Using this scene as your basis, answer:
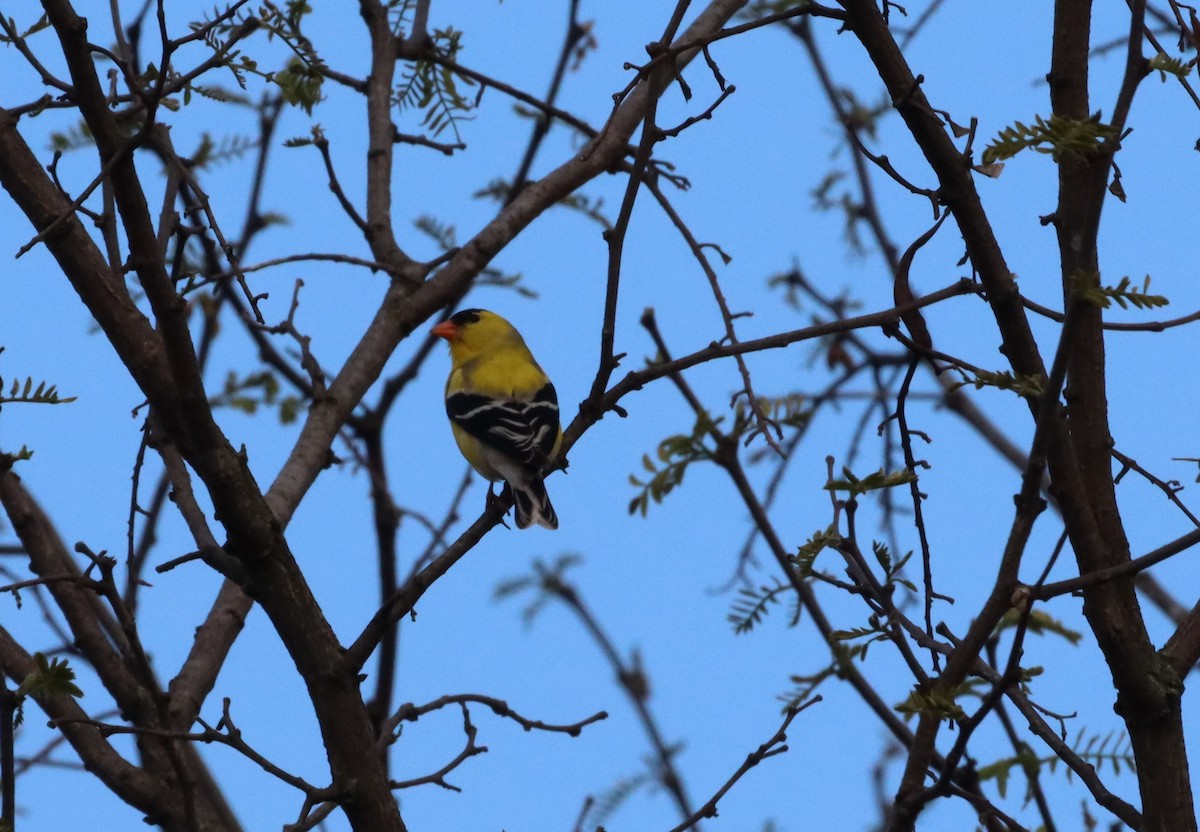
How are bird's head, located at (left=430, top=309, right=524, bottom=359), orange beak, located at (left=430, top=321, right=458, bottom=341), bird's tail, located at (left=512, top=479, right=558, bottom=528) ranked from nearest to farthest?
1. bird's tail, located at (left=512, top=479, right=558, bottom=528)
2. orange beak, located at (left=430, top=321, right=458, bottom=341)
3. bird's head, located at (left=430, top=309, right=524, bottom=359)

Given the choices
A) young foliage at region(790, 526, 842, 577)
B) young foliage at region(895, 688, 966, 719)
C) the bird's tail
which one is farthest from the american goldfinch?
young foliage at region(895, 688, 966, 719)

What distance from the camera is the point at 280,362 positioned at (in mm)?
5016

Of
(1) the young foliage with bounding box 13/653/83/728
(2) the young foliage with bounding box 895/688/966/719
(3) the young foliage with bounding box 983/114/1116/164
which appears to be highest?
(3) the young foliage with bounding box 983/114/1116/164

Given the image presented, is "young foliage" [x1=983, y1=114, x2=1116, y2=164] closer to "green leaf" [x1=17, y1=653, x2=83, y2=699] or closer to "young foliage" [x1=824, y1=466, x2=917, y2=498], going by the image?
"young foliage" [x1=824, y1=466, x2=917, y2=498]

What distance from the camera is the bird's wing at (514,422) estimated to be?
492 cm

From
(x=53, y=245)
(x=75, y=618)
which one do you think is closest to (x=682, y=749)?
(x=75, y=618)

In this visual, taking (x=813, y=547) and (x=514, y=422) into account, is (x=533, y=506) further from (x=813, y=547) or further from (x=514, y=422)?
(x=813, y=547)

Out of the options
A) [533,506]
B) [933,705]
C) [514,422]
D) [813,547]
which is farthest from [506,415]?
[933,705]

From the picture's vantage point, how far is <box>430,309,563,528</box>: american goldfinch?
4918 mm

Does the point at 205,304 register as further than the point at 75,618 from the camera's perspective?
Yes

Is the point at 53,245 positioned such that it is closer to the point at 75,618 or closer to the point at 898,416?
the point at 75,618

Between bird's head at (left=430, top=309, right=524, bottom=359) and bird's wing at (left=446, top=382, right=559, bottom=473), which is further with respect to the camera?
bird's head at (left=430, top=309, right=524, bottom=359)

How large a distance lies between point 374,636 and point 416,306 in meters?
1.69

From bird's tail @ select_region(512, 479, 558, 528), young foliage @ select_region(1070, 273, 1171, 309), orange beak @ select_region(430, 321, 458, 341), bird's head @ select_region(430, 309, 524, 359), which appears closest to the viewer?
young foliage @ select_region(1070, 273, 1171, 309)
